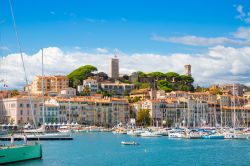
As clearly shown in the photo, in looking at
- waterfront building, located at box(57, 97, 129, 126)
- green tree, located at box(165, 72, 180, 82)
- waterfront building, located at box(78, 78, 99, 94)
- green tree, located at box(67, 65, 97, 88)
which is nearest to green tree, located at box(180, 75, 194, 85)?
green tree, located at box(165, 72, 180, 82)

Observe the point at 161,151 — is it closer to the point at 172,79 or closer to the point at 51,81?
the point at 51,81

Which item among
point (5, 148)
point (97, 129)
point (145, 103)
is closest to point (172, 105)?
point (145, 103)

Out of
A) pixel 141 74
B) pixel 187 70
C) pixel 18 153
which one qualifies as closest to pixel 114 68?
pixel 141 74

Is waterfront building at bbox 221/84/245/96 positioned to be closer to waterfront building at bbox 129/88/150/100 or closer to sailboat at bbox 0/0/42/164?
waterfront building at bbox 129/88/150/100

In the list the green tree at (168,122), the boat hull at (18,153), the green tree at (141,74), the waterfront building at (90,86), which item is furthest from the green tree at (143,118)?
the boat hull at (18,153)

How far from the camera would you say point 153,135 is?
250ft

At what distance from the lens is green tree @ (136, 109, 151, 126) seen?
336ft

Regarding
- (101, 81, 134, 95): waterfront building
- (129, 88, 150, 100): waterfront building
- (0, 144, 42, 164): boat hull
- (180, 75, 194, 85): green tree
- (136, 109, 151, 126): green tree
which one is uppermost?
(180, 75, 194, 85): green tree

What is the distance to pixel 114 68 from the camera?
142875 millimetres

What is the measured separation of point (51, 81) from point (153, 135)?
4756 cm

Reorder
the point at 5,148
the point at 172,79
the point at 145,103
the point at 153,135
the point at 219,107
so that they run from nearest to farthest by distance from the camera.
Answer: the point at 5,148 → the point at 153,135 → the point at 145,103 → the point at 219,107 → the point at 172,79

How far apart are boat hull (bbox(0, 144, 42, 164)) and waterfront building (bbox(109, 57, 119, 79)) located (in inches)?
4318

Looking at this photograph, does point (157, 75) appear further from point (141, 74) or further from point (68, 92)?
point (68, 92)

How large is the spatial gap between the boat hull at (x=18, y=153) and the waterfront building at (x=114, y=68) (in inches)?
4318
